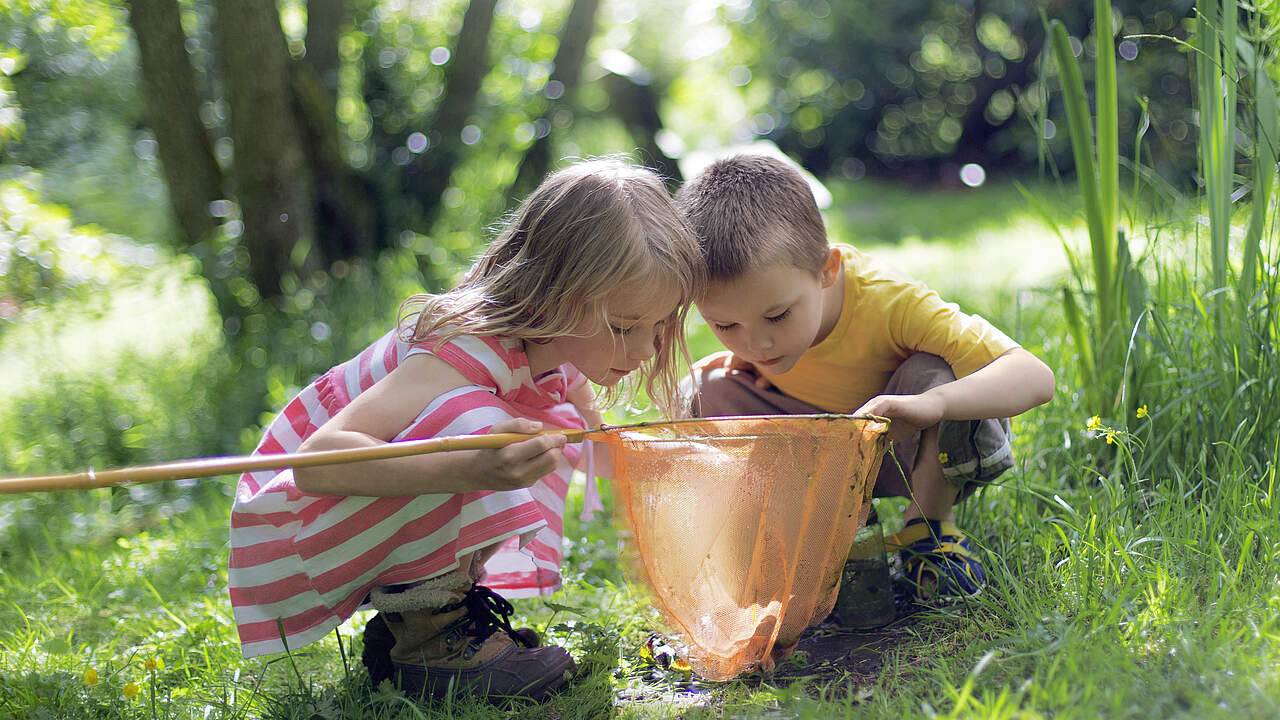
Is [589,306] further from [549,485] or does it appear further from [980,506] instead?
[980,506]

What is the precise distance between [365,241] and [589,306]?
3418 mm

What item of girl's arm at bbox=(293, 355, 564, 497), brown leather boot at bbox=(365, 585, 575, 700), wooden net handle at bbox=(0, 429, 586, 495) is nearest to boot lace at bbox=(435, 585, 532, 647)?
brown leather boot at bbox=(365, 585, 575, 700)

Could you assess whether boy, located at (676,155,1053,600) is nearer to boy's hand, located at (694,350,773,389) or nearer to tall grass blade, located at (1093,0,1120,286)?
boy's hand, located at (694,350,773,389)

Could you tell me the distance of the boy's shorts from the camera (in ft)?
6.96

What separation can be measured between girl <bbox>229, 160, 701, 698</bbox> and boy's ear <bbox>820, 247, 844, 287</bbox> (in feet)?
1.20

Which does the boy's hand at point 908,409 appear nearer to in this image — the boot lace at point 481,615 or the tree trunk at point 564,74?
the boot lace at point 481,615

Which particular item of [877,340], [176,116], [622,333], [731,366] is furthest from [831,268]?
[176,116]

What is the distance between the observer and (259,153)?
4.44 meters

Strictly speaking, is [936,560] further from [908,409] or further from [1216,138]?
[1216,138]

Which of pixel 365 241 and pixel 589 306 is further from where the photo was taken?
pixel 365 241

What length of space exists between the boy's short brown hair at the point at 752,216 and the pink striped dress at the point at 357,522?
1.61 ft

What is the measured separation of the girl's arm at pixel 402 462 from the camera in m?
1.75

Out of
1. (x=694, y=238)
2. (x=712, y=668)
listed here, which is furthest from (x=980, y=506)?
(x=694, y=238)

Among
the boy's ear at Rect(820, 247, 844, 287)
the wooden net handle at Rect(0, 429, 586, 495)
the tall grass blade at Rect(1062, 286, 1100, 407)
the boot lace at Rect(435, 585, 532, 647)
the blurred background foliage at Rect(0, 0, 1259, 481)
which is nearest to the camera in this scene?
the wooden net handle at Rect(0, 429, 586, 495)
